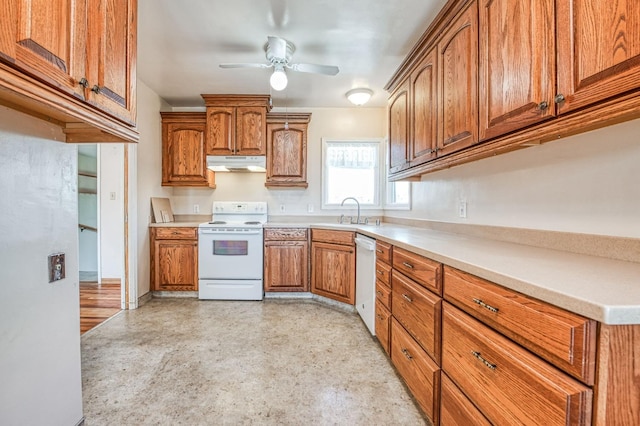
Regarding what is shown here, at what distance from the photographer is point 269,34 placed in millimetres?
2285

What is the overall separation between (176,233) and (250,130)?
5.16ft

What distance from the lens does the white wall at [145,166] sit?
3234mm

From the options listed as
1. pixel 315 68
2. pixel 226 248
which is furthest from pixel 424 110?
pixel 226 248

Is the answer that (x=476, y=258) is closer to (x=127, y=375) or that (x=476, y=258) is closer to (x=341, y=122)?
(x=127, y=375)

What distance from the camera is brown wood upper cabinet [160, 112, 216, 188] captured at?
375 centimetres

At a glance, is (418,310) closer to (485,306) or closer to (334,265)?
(485,306)

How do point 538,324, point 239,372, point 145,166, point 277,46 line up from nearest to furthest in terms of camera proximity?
point 538,324 → point 239,372 → point 277,46 → point 145,166

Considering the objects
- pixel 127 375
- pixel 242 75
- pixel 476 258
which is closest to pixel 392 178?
pixel 476 258

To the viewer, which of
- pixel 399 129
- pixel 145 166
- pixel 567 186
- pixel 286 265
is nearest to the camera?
pixel 567 186

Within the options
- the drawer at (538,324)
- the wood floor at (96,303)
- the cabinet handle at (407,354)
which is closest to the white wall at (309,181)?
the wood floor at (96,303)

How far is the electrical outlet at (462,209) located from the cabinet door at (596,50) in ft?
3.79

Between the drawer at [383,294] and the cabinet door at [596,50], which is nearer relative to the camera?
the cabinet door at [596,50]

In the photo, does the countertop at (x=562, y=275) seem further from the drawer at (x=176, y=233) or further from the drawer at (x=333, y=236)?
the drawer at (x=176, y=233)

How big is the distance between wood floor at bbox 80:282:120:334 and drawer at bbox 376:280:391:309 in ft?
8.62
